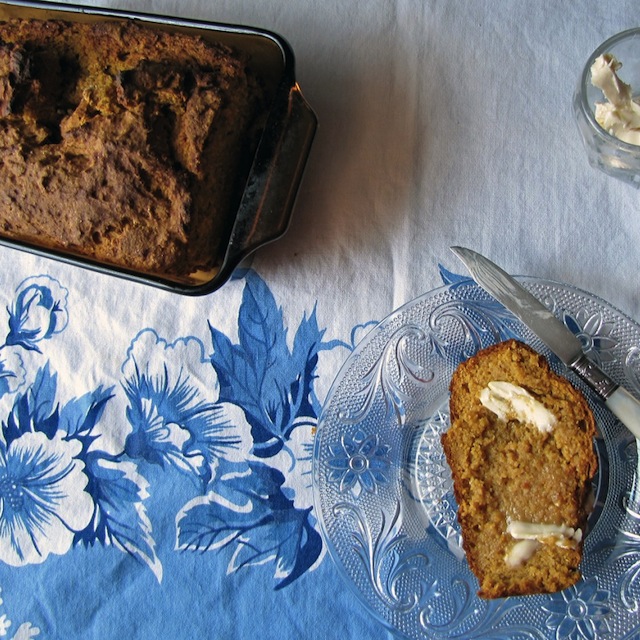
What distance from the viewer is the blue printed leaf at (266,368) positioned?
1.37 metres

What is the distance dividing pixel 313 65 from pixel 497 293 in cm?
63

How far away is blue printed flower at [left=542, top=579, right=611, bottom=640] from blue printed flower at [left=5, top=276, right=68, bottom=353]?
112 centimetres

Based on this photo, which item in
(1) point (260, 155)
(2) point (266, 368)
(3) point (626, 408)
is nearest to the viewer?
(3) point (626, 408)

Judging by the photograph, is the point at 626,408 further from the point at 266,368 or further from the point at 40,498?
the point at 40,498

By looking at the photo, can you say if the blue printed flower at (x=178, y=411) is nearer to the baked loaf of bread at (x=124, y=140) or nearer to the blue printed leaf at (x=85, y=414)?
the blue printed leaf at (x=85, y=414)

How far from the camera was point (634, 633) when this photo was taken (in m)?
1.16

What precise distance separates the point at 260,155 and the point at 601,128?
0.61 m

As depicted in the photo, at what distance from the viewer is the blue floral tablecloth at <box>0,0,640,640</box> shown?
52.9 inches

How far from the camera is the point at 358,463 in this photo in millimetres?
1278

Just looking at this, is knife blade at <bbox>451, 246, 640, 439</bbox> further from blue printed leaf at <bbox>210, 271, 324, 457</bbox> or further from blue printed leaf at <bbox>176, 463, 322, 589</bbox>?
blue printed leaf at <bbox>176, 463, 322, 589</bbox>

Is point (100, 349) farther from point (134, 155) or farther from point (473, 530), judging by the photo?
point (473, 530)

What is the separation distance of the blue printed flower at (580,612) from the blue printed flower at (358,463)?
37cm

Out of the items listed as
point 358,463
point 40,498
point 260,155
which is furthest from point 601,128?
point 40,498

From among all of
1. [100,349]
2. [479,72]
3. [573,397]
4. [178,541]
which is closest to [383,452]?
[573,397]
